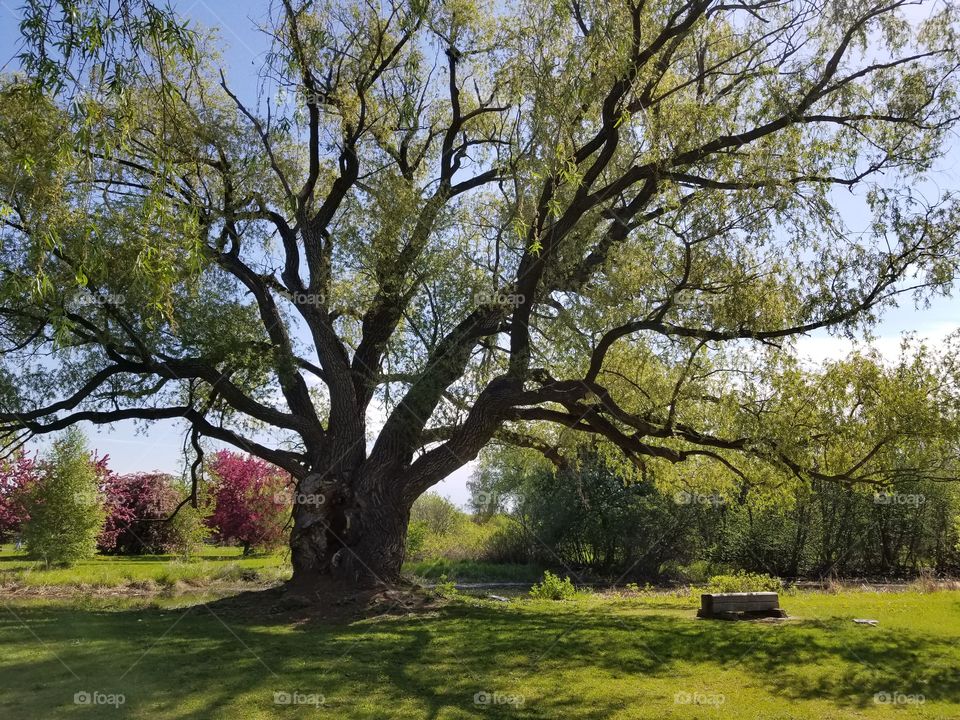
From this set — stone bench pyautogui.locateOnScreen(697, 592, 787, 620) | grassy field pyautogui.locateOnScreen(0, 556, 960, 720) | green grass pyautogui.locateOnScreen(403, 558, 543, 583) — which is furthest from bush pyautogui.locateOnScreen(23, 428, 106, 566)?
stone bench pyautogui.locateOnScreen(697, 592, 787, 620)

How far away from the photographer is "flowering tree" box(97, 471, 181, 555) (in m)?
25.8

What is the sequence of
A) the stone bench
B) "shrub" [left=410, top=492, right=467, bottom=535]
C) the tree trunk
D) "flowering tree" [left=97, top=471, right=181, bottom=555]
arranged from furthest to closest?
"shrub" [left=410, top=492, right=467, bottom=535]
"flowering tree" [left=97, top=471, right=181, bottom=555]
the tree trunk
the stone bench

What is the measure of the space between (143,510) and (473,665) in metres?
21.4

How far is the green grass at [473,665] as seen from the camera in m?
7.25

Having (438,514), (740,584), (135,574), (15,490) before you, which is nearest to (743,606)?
(740,584)

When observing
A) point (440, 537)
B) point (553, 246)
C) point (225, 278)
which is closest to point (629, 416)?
point (553, 246)

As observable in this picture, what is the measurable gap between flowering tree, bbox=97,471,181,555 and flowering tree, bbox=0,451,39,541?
9.03 ft

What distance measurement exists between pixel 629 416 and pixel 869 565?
18290 mm

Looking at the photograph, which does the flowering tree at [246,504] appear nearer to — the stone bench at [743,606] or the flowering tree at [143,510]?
the flowering tree at [143,510]

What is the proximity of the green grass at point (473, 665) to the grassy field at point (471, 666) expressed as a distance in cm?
3

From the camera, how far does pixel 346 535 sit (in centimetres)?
1356

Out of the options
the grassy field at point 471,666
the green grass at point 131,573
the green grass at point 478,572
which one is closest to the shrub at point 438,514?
the green grass at point 478,572

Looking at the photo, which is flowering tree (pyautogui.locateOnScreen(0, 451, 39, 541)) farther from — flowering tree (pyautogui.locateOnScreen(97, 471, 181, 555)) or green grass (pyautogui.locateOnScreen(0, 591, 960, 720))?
green grass (pyautogui.locateOnScreen(0, 591, 960, 720))

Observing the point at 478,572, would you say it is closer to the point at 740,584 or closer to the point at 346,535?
the point at 740,584
